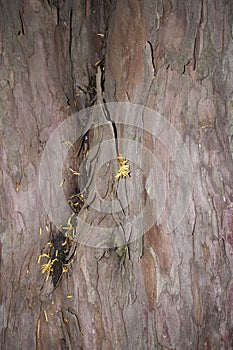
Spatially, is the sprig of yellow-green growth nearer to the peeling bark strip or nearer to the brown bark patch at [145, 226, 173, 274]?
the peeling bark strip

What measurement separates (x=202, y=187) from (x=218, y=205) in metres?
0.07

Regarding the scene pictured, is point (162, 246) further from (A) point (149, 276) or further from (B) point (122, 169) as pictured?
(B) point (122, 169)

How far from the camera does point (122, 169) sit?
1330 millimetres

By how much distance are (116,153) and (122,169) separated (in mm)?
59

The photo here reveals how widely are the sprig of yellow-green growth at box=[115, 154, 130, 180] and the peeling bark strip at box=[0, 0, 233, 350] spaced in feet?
0.12

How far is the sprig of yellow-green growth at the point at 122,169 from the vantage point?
132cm

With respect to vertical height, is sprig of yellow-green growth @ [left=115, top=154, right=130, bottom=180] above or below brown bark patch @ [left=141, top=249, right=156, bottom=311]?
above

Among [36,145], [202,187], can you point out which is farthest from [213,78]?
[36,145]

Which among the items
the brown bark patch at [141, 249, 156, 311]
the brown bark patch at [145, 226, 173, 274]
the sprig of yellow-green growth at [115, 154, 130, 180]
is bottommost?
the brown bark patch at [141, 249, 156, 311]

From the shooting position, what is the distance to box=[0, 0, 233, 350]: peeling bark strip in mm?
1249

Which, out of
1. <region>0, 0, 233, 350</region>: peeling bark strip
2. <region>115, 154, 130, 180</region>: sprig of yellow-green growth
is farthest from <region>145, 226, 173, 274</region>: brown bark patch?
<region>115, 154, 130, 180</region>: sprig of yellow-green growth

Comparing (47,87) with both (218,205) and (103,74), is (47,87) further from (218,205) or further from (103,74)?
(218,205)

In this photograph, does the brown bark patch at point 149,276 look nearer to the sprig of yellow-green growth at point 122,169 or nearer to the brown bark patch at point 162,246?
the brown bark patch at point 162,246

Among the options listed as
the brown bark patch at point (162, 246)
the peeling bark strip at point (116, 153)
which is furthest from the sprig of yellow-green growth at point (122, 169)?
the brown bark patch at point (162, 246)
